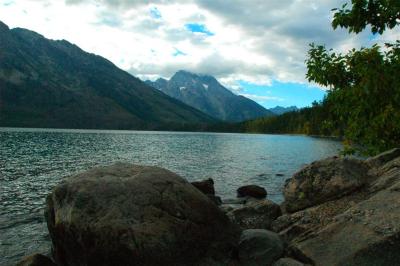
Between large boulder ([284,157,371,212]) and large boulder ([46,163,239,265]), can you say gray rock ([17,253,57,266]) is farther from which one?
large boulder ([284,157,371,212])

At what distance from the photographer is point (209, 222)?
14906mm

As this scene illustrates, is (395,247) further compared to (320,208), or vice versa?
(320,208)

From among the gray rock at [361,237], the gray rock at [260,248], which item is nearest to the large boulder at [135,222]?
the gray rock at [260,248]

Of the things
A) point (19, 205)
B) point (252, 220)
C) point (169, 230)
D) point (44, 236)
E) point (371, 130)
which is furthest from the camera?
point (19, 205)

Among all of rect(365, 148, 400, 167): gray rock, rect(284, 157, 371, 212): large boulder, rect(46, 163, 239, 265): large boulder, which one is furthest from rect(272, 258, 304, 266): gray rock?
rect(365, 148, 400, 167): gray rock

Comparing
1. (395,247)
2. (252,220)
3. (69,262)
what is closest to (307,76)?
(252,220)

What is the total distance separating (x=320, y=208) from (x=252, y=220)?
19.9 feet

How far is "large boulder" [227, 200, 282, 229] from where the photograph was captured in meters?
20.2

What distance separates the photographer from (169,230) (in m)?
13.5

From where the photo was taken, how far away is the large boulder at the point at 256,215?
20156mm

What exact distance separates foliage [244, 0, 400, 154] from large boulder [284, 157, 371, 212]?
2442 millimetres

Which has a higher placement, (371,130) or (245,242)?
(371,130)

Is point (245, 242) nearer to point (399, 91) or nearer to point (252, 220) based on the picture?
point (252, 220)

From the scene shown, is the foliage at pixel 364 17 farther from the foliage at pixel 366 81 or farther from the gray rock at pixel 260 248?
the gray rock at pixel 260 248
